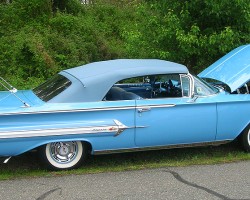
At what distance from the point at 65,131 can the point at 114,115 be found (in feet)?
2.36

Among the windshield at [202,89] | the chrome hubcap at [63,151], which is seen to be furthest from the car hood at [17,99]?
the windshield at [202,89]

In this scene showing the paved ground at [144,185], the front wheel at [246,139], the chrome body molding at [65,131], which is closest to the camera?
the paved ground at [144,185]

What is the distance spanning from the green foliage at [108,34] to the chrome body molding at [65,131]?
4232mm

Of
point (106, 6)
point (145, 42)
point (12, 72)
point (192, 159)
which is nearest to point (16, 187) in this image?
point (192, 159)

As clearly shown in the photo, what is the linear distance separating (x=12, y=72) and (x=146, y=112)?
722 centimetres

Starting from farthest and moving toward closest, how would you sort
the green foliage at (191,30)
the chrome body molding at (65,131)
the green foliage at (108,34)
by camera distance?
1. the green foliage at (108,34)
2. the green foliage at (191,30)
3. the chrome body molding at (65,131)

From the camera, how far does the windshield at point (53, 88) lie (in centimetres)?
601

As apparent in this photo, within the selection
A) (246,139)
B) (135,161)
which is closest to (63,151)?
(135,161)

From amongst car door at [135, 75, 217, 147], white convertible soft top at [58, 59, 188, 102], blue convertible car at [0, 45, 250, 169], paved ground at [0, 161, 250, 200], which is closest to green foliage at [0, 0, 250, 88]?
blue convertible car at [0, 45, 250, 169]

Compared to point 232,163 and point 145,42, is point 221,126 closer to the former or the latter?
point 232,163

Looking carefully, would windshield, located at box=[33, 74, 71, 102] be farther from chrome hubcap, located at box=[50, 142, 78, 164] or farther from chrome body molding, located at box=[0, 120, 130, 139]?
chrome hubcap, located at box=[50, 142, 78, 164]

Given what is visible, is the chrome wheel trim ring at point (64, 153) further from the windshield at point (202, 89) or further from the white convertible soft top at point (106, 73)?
the windshield at point (202, 89)

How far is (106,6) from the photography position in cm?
2003

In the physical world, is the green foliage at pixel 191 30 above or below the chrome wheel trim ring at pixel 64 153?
above
